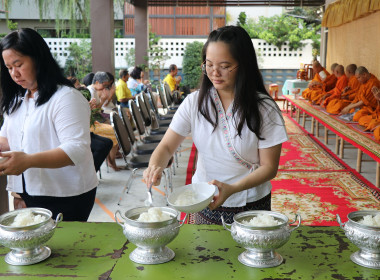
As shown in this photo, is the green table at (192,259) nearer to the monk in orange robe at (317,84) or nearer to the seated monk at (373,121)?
the seated monk at (373,121)

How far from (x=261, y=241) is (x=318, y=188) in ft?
10.3

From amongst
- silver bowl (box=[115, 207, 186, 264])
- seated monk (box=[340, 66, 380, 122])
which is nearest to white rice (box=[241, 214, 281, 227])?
silver bowl (box=[115, 207, 186, 264])

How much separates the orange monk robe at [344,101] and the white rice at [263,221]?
5.75 m

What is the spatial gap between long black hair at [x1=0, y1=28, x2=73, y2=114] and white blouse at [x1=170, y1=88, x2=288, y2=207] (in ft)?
1.66

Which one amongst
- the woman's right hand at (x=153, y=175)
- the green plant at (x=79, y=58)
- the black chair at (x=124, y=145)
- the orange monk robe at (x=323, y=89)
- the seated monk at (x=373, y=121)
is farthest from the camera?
the green plant at (x=79, y=58)

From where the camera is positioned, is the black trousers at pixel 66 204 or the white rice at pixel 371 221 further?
the black trousers at pixel 66 204

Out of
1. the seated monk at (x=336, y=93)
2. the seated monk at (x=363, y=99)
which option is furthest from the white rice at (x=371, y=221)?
the seated monk at (x=336, y=93)

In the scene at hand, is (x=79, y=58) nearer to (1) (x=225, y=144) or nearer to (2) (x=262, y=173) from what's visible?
(1) (x=225, y=144)

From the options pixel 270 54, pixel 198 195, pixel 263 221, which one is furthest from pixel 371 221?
pixel 270 54

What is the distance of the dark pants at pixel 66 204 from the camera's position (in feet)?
6.00

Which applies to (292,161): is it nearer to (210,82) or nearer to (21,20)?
(210,82)

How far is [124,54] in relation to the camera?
13484 millimetres

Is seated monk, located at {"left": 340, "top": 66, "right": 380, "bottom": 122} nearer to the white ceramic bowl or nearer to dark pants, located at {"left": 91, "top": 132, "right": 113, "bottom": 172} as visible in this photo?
dark pants, located at {"left": 91, "top": 132, "right": 113, "bottom": 172}

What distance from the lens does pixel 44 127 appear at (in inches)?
68.7
